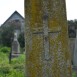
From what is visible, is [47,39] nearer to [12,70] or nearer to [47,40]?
[47,40]

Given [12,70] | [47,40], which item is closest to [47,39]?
[47,40]

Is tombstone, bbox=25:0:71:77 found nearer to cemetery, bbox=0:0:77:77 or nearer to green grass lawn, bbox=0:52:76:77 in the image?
cemetery, bbox=0:0:77:77

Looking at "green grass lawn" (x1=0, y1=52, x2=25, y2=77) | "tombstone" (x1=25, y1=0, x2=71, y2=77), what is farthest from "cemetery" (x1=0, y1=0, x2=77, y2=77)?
"green grass lawn" (x1=0, y1=52, x2=25, y2=77)

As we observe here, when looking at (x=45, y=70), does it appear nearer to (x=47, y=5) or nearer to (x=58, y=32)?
(x=58, y=32)

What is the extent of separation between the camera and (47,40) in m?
6.29

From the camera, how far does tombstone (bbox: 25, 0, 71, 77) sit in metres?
6.20

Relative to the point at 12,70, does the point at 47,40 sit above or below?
above

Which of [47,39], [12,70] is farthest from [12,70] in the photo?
[47,39]

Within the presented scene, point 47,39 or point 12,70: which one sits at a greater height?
point 47,39

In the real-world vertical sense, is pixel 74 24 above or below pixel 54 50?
above

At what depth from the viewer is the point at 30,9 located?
632 centimetres

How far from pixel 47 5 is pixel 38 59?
1.00 metres

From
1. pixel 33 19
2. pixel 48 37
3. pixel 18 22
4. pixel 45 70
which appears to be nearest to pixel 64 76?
pixel 45 70

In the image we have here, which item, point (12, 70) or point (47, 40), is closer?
point (47, 40)
